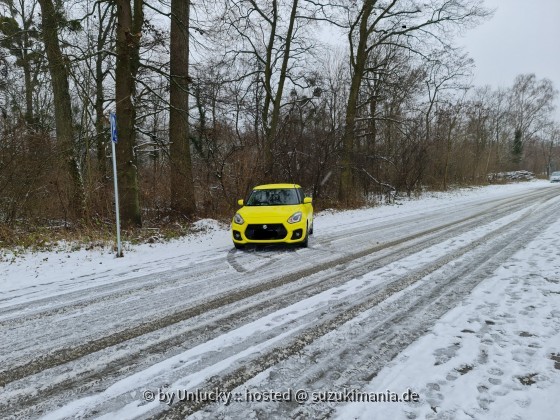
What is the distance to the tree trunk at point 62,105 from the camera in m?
11.0

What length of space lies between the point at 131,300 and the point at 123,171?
707cm

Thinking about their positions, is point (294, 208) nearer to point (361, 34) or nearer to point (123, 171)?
point (123, 171)

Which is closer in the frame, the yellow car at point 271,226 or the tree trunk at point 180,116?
the yellow car at point 271,226

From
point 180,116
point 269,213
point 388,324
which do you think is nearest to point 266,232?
point 269,213

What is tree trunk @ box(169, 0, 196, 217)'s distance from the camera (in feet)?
40.9

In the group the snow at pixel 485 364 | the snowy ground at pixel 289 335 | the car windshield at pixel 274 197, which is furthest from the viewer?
the car windshield at pixel 274 197

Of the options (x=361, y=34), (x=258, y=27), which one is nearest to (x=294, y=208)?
(x=258, y=27)

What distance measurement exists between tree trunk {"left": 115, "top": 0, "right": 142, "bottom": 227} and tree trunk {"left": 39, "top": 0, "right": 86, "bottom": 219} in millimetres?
1356

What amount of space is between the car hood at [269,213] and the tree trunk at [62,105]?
5765mm

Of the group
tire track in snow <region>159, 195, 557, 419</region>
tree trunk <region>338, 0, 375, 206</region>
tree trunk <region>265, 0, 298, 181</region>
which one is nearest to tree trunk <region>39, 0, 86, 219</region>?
tree trunk <region>265, 0, 298, 181</region>

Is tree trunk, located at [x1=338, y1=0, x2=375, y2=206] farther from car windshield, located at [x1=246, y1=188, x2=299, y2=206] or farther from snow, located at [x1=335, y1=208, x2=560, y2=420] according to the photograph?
snow, located at [x1=335, y1=208, x2=560, y2=420]

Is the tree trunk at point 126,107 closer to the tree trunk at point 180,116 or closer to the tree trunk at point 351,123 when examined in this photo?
the tree trunk at point 180,116

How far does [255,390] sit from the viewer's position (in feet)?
9.23

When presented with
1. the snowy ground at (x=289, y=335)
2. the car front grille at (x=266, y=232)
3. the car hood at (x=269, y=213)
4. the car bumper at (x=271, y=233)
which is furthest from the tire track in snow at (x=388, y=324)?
the car hood at (x=269, y=213)
